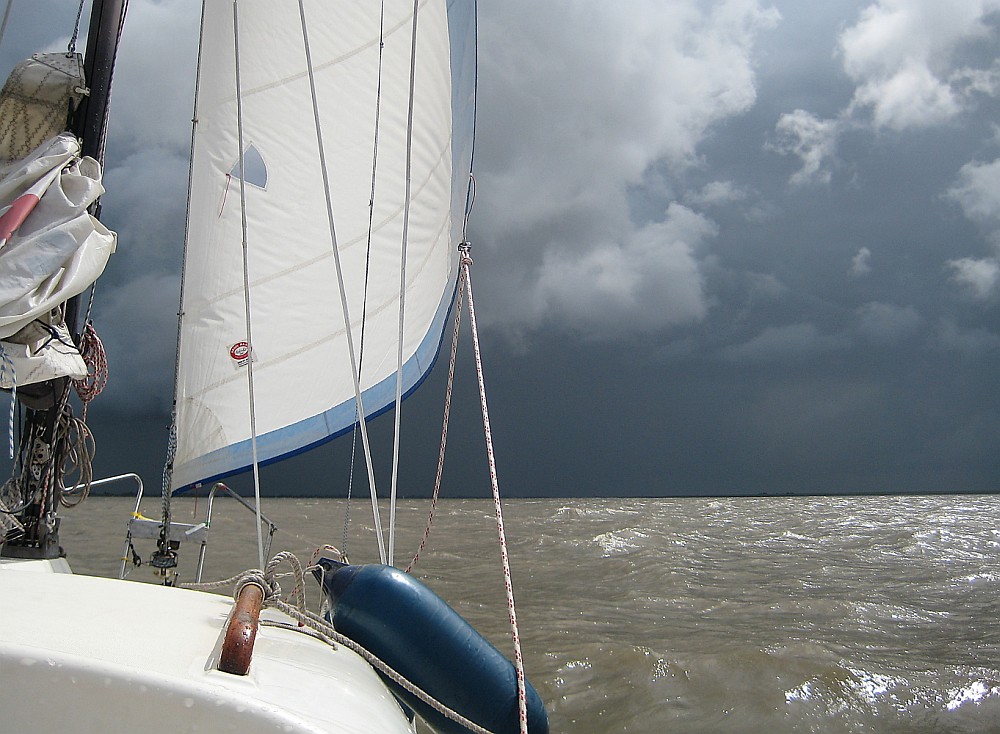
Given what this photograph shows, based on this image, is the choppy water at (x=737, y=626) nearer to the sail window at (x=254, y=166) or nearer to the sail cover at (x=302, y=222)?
the sail cover at (x=302, y=222)

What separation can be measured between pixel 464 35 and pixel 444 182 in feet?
3.44

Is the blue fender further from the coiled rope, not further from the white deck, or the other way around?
the white deck

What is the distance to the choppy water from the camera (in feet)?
11.8

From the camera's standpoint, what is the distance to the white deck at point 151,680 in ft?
3.53

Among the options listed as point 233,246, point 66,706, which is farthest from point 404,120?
point 66,706

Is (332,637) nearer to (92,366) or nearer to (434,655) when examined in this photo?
(434,655)

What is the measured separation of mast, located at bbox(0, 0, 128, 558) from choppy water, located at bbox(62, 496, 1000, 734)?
4.25ft

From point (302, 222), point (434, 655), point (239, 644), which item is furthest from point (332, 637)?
point (302, 222)

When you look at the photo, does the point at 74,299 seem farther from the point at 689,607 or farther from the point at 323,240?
the point at 689,607

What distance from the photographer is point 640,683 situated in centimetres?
395

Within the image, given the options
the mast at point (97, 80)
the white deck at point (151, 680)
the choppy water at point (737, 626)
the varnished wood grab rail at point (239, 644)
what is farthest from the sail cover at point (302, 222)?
→ the varnished wood grab rail at point (239, 644)

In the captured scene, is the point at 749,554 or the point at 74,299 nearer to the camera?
the point at 74,299

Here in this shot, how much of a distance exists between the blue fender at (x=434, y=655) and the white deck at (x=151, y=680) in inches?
7.8

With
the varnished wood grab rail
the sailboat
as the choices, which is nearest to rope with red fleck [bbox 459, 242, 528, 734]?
the sailboat
